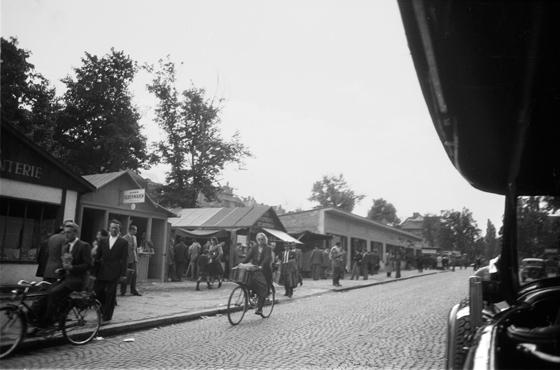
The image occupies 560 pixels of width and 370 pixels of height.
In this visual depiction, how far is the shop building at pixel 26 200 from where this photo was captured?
1178cm

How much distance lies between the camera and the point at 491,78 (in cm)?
237

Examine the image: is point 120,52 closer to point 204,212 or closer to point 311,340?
point 204,212

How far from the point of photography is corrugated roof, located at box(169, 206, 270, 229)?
871 inches

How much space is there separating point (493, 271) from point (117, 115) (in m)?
33.3

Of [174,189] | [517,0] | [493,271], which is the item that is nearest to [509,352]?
[493,271]

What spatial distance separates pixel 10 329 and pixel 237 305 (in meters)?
4.00

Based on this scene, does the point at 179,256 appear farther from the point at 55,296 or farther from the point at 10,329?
the point at 10,329

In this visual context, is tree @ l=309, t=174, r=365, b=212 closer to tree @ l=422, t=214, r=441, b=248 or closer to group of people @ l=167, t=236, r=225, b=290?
tree @ l=422, t=214, r=441, b=248

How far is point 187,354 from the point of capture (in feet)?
19.2

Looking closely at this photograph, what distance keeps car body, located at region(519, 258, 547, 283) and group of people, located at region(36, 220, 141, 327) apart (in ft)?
19.3

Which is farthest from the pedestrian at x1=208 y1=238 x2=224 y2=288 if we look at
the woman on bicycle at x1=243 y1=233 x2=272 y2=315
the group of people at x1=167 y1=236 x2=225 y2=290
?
the woman on bicycle at x1=243 y1=233 x2=272 y2=315

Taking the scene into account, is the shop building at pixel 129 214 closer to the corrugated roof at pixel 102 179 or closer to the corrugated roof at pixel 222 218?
the corrugated roof at pixel 102 179

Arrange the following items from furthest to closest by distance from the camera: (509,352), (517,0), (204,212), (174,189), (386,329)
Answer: (174,189) → (204,212) → (386,329) → (509,352) → (517,0)

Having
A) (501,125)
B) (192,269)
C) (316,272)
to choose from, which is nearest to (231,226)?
(192,269)
